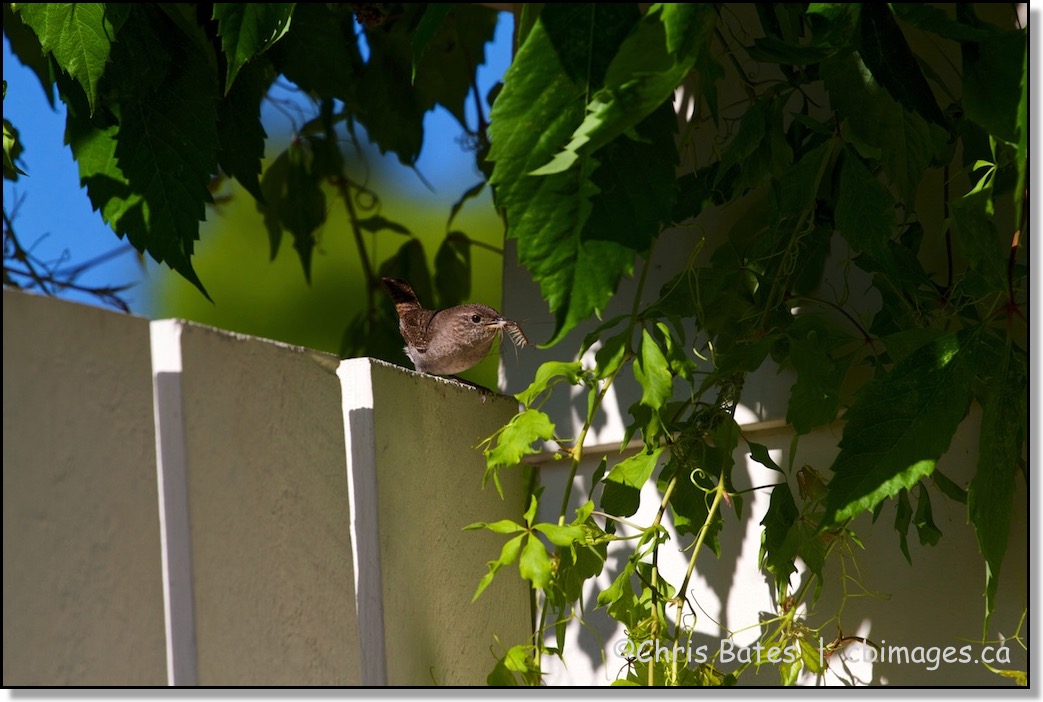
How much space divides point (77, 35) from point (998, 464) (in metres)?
0.95

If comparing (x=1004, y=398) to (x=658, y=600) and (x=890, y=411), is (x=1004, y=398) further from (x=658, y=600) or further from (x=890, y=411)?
(x=658, y=600)

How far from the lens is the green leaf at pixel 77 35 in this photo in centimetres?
105

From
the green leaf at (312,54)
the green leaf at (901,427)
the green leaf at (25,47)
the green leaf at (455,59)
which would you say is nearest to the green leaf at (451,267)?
the green leaf at (455,59)

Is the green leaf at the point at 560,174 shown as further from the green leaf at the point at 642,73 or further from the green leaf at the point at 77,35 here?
the green leaf at the point at 77,35

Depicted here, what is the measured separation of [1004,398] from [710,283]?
37 cm

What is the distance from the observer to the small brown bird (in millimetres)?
1822

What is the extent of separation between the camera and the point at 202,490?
0.83 metres

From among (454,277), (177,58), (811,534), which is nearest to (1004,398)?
(811,534)

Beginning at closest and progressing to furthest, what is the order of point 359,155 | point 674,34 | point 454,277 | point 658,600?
1. point 674,34
2. point 658,600
3. point 454,277
4. point 359,155

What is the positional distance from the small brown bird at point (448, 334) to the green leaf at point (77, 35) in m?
0.77

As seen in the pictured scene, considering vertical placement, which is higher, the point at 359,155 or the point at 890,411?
the point at 359,155

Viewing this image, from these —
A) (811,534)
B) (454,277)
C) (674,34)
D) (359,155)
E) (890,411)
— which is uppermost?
(359,155)

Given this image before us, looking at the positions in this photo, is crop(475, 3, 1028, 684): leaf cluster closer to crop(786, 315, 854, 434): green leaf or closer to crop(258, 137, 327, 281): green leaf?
crop(786, 315, 854, 434): green leaf

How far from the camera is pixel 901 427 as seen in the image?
0.90m
